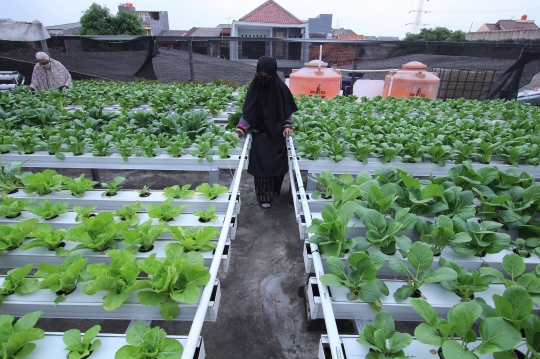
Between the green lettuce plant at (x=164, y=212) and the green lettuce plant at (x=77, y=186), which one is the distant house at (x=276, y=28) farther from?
the green lettuce plant at (x=164, y=212)

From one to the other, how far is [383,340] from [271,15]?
30.8 metres

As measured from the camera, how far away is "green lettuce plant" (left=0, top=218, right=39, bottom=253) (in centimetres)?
147

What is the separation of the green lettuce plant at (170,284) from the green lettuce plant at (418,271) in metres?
0.83

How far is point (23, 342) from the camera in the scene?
1013 millimetres

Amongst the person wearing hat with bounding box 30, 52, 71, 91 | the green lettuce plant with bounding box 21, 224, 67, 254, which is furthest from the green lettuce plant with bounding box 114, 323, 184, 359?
the person wearing hat with bounding box 30, 52, 71, 91

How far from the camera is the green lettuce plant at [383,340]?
1.02 meters

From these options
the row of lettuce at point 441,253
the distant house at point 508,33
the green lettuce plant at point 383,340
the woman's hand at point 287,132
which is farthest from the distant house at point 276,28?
the green lettuce plant at point 383,340

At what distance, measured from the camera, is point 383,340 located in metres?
1.03

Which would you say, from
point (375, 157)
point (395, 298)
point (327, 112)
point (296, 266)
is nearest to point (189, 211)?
point (395, 298)

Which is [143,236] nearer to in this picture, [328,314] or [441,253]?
[328,314]

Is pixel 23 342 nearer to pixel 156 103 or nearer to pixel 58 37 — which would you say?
pixel 156 103

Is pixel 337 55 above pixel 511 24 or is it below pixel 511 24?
below

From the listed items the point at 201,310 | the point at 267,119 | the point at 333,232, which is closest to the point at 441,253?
the point at 333,232

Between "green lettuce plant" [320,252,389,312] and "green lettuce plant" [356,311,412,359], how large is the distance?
100 millimetres
